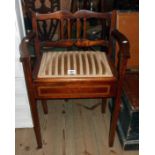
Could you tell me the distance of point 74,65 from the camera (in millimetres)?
1165

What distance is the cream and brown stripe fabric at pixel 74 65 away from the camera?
1.11m

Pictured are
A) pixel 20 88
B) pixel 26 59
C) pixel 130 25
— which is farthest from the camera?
pixel 130 25

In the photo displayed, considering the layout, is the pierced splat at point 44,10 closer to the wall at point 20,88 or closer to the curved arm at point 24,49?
the wall at point 20,88

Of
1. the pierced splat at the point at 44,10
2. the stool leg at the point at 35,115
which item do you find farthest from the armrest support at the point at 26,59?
the pierced splat at the point at 44,10

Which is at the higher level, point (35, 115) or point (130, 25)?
point (130, 25)

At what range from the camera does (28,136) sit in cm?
143

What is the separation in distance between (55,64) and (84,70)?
0.16 m

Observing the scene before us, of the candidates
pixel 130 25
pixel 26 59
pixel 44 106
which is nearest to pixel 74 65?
pixel 26 59

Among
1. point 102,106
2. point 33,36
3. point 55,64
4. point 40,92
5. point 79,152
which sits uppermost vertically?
point 33,36

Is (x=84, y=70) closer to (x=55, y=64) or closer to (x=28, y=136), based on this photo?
(x=55, y=64)

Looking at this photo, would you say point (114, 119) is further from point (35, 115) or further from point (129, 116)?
point (35, 115)

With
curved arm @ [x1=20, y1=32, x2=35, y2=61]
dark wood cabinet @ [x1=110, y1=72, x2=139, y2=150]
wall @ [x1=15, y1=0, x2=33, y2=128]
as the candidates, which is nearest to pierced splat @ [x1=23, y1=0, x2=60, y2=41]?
wall @ [x1=15, y1=0, x2=33, y2=128]
